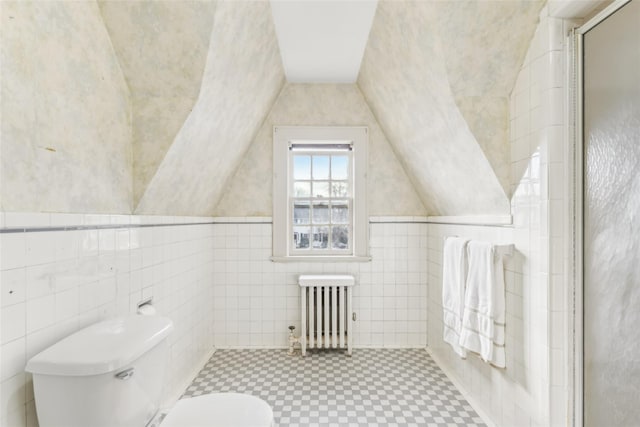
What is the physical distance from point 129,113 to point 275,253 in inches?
70.4

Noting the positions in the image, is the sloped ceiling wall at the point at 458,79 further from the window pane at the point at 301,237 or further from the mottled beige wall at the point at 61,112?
the mottled beige wall at the point at 61,112

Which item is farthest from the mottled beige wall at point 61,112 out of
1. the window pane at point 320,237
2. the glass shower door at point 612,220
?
the glass shower door at point 612,220

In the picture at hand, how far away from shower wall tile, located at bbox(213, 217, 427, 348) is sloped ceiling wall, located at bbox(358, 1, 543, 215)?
867 mm

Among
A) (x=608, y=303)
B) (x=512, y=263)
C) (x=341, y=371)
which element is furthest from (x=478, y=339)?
(x=341, y=371)

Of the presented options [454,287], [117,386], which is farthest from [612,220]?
[117,386]

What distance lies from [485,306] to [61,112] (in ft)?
7.19

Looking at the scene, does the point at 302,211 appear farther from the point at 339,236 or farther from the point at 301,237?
the point at 339,236

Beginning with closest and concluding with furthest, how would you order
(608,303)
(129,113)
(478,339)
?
1. (608,303)
2. (129,113)
3. (478,339)

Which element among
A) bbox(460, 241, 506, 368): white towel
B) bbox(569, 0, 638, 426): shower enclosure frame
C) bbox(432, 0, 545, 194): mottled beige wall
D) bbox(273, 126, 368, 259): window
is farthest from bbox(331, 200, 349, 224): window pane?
bbox(569, 0, 638, 426): shower enclosure frame

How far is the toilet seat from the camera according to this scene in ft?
4.44

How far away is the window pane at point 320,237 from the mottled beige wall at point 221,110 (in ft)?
3.29

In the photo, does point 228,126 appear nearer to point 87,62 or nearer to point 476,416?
point 87,62

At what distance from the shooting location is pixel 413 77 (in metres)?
2.22

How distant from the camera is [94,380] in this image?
1.12 metres
